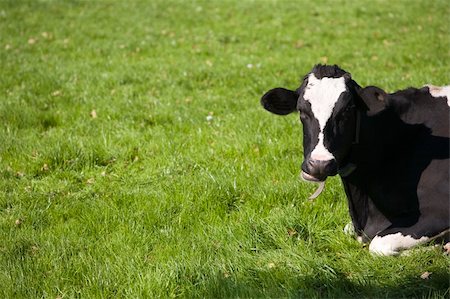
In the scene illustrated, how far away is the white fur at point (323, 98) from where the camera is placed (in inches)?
176

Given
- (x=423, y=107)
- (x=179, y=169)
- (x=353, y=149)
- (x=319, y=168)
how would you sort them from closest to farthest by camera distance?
(x=319, y=168)
(x=353, y=149)
(x=423, y=107)
(x=179, y=169)

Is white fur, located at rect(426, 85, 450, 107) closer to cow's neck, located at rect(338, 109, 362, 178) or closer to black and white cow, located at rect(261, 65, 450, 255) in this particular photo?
black and white cow, located at rect(261, 65, 450, 255)

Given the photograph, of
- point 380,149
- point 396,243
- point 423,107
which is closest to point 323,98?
point 380,149

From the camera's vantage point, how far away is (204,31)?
15078 mm

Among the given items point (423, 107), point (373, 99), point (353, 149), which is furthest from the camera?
point (423, 107)

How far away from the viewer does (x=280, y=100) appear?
16.7 feet

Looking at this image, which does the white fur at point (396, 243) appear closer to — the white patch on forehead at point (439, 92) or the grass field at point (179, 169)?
the grass field at point (179, 169)

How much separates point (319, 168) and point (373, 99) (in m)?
0.85


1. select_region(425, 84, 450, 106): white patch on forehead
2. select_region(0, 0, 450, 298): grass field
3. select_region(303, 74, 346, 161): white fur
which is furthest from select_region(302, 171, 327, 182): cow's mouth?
select_region(425, 84, 450, 106): white patch on forehead

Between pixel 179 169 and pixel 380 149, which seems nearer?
pixel 380 149

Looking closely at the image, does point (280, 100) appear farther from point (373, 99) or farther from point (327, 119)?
point (373, 99)

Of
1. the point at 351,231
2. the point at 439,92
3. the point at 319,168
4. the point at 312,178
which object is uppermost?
the point at 439,92

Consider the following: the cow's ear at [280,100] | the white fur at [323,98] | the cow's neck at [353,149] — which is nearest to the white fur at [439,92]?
the cow's neck at [353,149]

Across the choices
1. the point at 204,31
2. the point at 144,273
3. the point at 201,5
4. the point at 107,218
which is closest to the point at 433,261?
the point at 144,273
